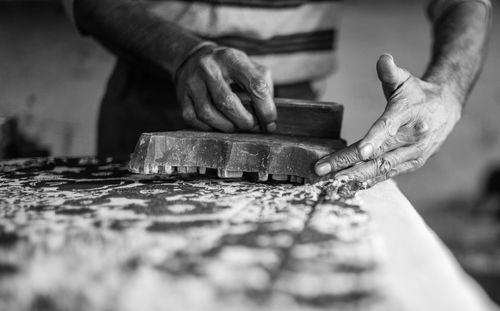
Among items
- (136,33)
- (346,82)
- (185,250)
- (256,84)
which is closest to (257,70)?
(256,84)

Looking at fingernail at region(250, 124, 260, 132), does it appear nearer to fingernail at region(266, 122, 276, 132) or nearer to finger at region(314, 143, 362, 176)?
fingernail at region(266, 122, 276, 132)

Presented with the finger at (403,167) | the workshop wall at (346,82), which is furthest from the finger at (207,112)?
the workshop wall at (346,82)

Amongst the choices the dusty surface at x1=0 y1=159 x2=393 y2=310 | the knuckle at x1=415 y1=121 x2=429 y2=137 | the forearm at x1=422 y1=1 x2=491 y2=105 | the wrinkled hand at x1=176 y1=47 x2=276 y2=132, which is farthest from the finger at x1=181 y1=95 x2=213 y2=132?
the forearm at x1=422 y1=1 x2=491 y2=105

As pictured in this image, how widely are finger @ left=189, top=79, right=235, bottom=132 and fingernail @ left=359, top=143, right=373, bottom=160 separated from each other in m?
0.35

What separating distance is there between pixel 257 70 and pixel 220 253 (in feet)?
2.21

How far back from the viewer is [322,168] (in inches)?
44.8

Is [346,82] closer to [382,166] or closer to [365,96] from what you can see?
[365,96]

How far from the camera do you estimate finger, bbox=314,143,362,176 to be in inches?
44.9

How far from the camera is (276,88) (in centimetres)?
195

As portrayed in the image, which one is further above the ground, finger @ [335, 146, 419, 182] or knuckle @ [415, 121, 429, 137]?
knuckle @ [415, 121, 429, 137]

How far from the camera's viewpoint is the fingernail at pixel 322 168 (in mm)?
1137

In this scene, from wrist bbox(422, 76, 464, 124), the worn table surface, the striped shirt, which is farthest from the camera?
the striped shirt

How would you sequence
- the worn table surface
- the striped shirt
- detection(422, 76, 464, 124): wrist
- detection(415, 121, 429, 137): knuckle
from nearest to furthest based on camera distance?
the worn table surface, detection(415, 121, 429, 137): knuckle, detection(422, 76, 464, 124): wrist, the striped shirt

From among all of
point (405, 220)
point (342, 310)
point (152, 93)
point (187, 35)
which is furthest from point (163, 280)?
point (152, 93)
